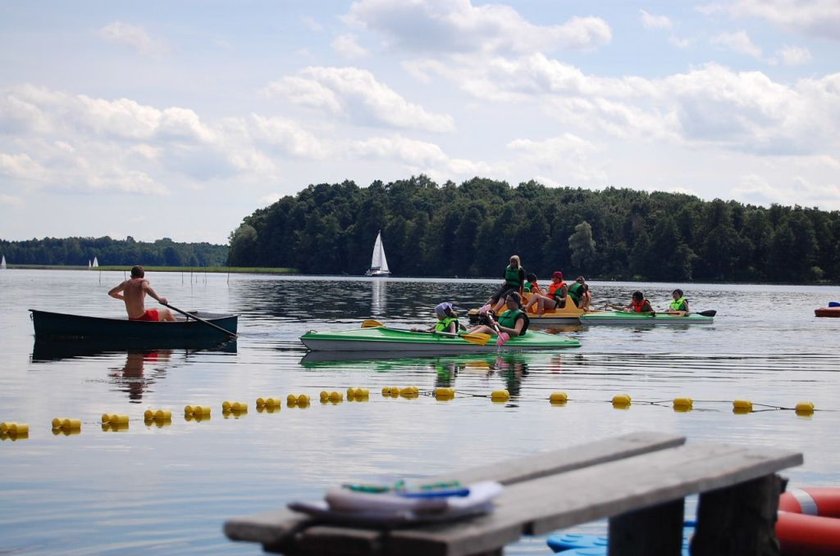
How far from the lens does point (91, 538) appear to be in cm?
923

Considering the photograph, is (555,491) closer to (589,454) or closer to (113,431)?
(589,454)

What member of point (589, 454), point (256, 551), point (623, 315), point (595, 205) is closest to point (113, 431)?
point (256, 551)

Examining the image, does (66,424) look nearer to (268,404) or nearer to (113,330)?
(268,404)

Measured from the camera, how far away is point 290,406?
17.7m

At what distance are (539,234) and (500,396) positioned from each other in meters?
139

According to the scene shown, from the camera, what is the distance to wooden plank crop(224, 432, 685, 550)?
14.8ft

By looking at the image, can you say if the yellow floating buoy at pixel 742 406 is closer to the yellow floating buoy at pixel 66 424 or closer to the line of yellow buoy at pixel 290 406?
the line of yellow buoy at pixel 290 406

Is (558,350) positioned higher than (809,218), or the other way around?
(809,218)

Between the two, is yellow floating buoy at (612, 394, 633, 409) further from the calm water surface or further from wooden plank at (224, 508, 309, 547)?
wooden plank at (224, 508, 309, 547)

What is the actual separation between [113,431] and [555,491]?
10.3 m

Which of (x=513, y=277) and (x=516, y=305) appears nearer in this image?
(x=516, y=305)

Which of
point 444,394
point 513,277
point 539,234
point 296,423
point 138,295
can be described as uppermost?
point 539,234

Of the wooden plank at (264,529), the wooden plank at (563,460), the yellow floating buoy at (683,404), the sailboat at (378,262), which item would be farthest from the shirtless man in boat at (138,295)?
the sailboat at (378,262)

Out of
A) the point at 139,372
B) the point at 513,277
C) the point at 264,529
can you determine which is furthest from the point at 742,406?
the point at 513,277
